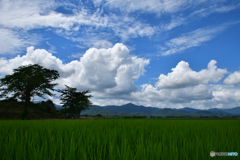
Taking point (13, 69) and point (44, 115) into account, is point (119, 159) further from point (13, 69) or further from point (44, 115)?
point (13, 69)

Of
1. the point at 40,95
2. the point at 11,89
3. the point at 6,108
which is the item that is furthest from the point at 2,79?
the point at 40,95

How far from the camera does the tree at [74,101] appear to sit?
4119 centimetres

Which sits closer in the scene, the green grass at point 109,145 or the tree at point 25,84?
the green grass at point 109,145

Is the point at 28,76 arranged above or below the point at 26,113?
above

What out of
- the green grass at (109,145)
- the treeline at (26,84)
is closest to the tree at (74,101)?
the treeline at (26,84)

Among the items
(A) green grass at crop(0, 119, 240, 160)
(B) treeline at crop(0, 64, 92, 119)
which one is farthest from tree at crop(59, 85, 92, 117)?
(A) green grass at crop(0, 119, 240, 160)

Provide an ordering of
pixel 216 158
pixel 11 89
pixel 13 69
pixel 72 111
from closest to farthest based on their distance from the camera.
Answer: pixel 216 158
pixel 11 89
pixel 13 69
pixel 72 111

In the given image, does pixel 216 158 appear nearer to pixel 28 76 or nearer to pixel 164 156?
pixel 164 156

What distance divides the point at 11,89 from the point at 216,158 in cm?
3334

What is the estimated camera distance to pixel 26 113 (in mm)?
22891

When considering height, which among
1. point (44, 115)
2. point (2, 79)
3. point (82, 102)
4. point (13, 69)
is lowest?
point (44, 115)

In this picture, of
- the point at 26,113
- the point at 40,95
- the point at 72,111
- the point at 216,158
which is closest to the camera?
the point at 216,158

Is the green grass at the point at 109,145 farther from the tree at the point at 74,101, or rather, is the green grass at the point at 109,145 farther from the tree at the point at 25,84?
the tree at the point at 74,101

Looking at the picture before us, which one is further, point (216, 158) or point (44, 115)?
point (44, 115)
